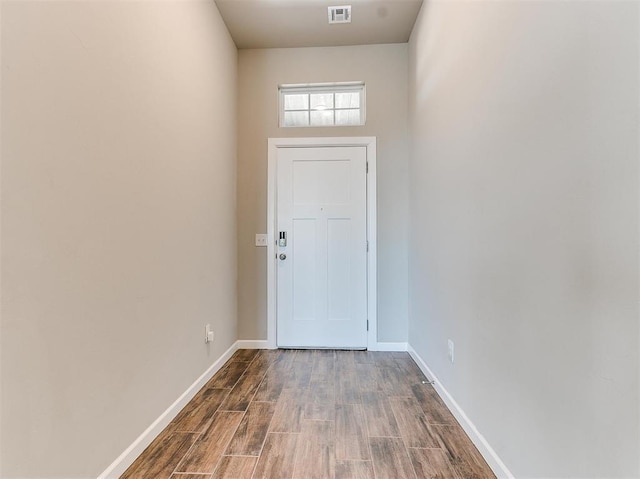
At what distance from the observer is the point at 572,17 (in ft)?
3.13

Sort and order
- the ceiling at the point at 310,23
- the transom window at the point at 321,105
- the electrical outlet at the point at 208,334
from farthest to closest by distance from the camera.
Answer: the transom window at the point at 321,105 < the ceiling at the point at 310,23 < the electrical outlet at the point at 208,334

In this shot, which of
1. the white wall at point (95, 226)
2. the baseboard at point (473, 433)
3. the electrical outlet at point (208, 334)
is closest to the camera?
the white wall at point (95, 226)

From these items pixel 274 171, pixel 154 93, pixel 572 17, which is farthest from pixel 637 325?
pixel 274 171

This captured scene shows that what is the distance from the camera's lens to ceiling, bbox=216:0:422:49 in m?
2.51

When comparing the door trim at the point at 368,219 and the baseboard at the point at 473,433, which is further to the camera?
the door trim at the point at 368,219

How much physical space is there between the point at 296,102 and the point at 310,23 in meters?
0.69

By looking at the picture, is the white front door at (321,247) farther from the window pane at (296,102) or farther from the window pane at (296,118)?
the window pane at (296,102)

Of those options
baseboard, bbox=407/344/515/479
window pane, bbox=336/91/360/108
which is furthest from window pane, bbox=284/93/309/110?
baseboard, bbox=407/344/515/479

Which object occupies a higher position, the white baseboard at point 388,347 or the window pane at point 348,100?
the window pane at point 348,100

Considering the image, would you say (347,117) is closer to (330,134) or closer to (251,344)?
(330,134)

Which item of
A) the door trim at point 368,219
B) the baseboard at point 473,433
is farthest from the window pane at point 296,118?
the baseboard at point 473,433

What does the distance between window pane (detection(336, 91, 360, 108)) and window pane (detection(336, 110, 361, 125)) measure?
0.19 ft

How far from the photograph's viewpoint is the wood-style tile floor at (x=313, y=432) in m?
1.43

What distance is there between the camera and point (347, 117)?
3.17 m
